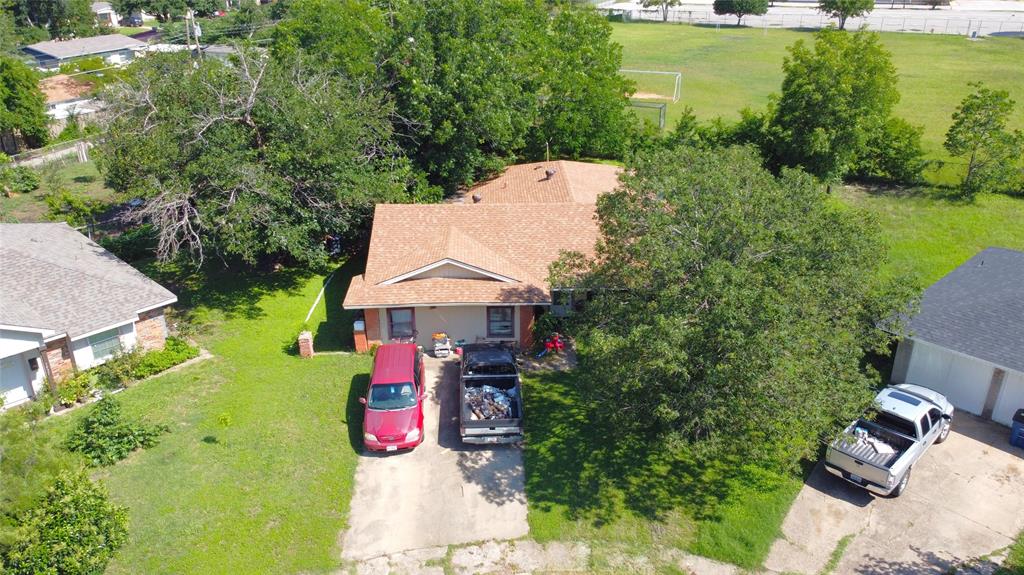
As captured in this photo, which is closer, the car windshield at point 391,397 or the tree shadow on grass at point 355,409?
the car windshield at point 391,397

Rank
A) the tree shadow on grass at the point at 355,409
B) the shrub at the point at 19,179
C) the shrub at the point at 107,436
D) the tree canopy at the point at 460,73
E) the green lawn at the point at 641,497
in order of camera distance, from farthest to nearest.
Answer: the shrub at the point at 19,179
the tree canopy at the point at 460,73
the tree shadow on grass at the point at 355,409
the shrub at the point at 107,436
the green lawn at the point at 641,497

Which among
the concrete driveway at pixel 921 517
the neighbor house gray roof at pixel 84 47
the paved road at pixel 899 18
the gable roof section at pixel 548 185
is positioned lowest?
the concrete driveway at pixel 921 517

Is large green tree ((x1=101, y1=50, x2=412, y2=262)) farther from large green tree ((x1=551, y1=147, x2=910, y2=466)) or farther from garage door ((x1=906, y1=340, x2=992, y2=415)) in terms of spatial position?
garage door ((x1=906, y1=340, x2=992, y2=415))

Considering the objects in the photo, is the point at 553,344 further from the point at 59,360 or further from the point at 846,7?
the point at 846,7

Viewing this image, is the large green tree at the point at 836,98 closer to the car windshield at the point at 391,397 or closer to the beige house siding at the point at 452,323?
the beige house siding at the point at 452,323

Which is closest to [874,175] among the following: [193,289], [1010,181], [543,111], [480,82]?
[1010,181]

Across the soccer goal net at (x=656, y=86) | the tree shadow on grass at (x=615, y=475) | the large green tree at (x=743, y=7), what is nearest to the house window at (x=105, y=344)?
the tree shadow on grass at (x=615, y=475)
